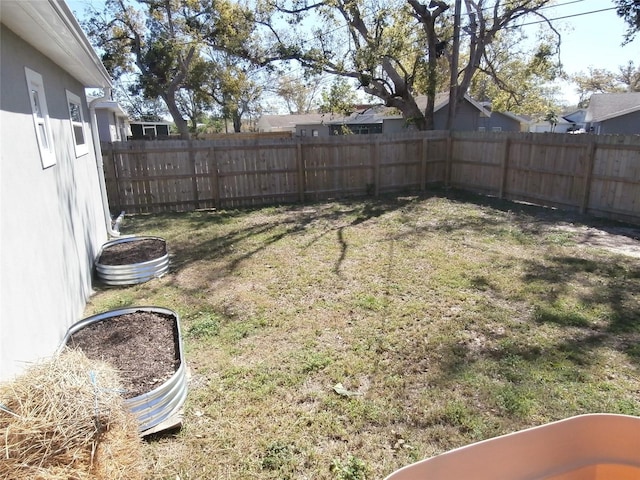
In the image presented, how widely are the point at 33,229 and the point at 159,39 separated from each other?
66.8ft

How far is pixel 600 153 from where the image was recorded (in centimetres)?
864

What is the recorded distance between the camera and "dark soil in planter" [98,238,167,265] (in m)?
5.76

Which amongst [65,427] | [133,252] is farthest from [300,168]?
[65,427]

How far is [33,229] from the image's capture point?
3.12 meters

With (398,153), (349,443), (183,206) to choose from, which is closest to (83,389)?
(349,443)

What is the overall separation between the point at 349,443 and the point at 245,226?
6.41 meters

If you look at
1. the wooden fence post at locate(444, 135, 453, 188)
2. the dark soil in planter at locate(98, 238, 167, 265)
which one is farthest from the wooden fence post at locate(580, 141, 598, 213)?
the dark soil in planter at locate(98, 238, 167, 265)

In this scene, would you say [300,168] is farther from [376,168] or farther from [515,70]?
[515,70]

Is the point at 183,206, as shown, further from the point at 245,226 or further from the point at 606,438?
the point at 606,438

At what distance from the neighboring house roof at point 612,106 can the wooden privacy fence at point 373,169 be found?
565 inches

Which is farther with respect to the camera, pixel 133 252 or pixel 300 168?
pixel 300 168

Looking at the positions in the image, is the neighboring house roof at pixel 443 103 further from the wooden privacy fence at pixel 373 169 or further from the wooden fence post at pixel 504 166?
the wooden fence post at pixel 504 166

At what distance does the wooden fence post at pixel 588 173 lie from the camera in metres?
8.71

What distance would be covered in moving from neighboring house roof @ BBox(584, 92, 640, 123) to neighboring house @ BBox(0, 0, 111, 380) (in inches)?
950
